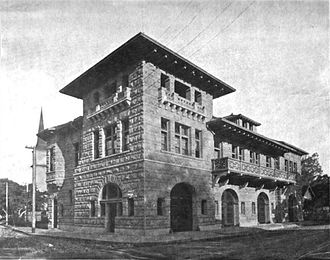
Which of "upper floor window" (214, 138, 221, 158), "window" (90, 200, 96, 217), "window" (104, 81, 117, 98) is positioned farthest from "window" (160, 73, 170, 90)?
"window" (90, 200, 96, 217)

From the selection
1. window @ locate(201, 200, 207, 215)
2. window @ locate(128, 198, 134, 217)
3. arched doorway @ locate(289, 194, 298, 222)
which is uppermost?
window @ locate(128, 198, 134, 217)

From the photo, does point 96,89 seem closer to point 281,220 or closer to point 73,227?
point 73,227

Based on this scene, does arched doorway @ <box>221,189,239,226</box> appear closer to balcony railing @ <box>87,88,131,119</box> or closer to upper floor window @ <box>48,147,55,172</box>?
balcony railing @ <box>87,88,131,119</box>

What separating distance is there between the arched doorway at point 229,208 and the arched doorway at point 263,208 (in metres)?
4.39

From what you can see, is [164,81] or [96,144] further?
[96,144]

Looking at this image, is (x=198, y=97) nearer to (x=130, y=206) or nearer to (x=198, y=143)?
(x=198, y=143)

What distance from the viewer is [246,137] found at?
25984 mm

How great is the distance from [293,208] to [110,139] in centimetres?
2140

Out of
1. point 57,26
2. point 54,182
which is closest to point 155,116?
point 57,26

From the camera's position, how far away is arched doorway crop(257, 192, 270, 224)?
28.4 meters

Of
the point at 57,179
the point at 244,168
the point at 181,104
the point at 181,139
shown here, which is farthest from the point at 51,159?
the point at 244,168

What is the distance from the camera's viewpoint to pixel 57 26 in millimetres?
9570

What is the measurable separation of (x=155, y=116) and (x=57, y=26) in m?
9.57

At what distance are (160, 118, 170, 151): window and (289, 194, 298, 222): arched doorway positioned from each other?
1876cm
